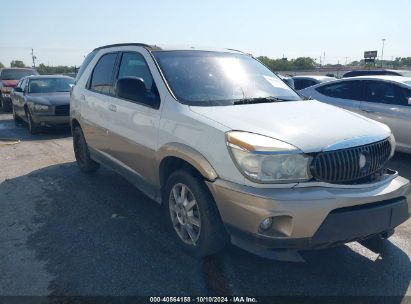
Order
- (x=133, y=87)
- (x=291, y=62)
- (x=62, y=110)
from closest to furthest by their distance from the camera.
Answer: (x=133, y=87) < (x=62, y=110) < (x=291, y=62)

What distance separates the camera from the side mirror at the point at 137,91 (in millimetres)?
3566

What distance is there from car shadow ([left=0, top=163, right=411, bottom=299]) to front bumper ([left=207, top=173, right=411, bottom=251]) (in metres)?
0.47

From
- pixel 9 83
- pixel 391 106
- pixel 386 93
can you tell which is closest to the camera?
pixel 391 106

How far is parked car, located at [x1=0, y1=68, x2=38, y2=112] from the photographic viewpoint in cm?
1658

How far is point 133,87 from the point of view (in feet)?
11.8

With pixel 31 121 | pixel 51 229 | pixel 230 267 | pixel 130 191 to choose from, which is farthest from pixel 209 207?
pixel 31 121

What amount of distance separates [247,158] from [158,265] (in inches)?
51.3

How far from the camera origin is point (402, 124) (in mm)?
6340

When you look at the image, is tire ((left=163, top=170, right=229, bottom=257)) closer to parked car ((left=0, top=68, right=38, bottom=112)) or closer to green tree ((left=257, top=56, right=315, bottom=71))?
parked car ((left=0, top=68, right=38, bottom=112))

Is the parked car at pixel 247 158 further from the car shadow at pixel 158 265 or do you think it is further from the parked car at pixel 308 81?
the parked car at pixel 308 81

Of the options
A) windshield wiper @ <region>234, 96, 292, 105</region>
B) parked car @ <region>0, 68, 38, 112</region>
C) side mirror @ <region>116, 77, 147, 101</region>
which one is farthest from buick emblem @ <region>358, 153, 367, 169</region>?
parked car @ <region>0, 68, 38, 112</region>

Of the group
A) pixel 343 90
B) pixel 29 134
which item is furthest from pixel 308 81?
pixel 29 134

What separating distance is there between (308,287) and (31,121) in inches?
357

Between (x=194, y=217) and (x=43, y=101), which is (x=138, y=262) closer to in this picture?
(x=194, y=217)
